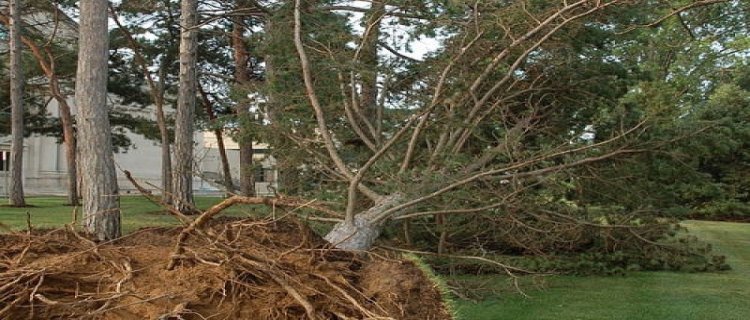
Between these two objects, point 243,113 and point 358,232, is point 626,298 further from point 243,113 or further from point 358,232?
point 243,113

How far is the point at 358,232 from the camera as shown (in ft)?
18.2

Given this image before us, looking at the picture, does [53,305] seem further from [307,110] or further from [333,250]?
[307,110]

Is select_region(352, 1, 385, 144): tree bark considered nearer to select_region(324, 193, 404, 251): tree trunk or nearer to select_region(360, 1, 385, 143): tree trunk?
select_region(360, 1, 385, 143): tree trunk

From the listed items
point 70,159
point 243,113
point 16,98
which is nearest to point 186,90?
point 243,113

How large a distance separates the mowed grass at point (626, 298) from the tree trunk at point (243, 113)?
3903mm

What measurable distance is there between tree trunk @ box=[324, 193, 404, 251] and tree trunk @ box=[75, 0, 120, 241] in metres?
3.44

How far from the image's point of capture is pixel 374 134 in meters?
8.47

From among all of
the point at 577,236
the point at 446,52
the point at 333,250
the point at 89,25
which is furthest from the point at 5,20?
the point at 333,250

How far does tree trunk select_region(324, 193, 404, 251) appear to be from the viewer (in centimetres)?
527

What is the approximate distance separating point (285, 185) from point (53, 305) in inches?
234

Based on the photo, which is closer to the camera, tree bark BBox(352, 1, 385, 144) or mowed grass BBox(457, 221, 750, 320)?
mowed grass BBox(457, 221, 750, 320)

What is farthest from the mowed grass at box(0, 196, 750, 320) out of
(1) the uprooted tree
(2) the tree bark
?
(2) the tree bark

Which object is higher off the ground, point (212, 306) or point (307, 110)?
point (307, 110)

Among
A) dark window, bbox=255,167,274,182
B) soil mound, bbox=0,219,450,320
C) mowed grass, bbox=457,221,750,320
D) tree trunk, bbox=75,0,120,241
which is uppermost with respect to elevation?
tree trunk, bbox=75,0,120,241
